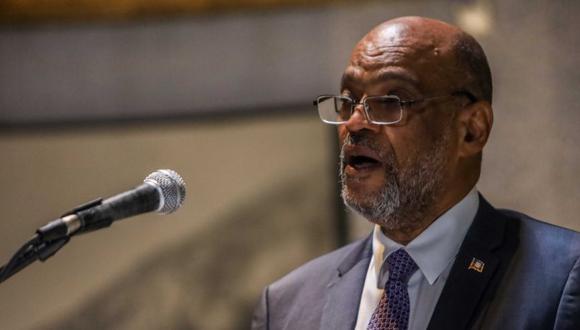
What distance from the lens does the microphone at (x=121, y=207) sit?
145cm

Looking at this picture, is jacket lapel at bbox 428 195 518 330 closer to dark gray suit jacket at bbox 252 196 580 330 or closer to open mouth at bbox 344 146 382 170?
dark gray suit jacket at bbox 252 196 580 330

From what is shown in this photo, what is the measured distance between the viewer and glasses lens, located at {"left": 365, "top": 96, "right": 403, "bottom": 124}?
1915mm

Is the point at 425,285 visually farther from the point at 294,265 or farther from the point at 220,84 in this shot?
the point at 220,84

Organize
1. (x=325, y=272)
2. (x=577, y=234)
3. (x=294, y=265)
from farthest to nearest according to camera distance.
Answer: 1. (x=294, y=265)
2. (x=325, y=272)
3. (x=577, y=234)

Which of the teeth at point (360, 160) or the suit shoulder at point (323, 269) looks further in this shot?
the suit shoulder at point (323, 269)

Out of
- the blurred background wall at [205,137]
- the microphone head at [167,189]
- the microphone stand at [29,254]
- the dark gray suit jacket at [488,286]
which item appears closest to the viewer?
the microphone stand at [29,254]

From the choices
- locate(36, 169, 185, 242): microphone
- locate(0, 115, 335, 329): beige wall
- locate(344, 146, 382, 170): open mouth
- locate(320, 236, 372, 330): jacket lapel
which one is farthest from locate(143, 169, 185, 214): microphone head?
locate(0, 115, 335, 329): beige wall

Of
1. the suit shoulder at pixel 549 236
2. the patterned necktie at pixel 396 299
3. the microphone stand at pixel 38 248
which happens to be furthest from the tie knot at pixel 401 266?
the microphone stand at pixel 38 248

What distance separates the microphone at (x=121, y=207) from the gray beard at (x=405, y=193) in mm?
444

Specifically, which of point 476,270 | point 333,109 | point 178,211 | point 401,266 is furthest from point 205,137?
point 476,270

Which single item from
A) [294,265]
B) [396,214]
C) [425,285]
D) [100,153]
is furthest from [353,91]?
[100,153]

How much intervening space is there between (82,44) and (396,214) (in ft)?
6.17

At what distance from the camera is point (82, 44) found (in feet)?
11.4

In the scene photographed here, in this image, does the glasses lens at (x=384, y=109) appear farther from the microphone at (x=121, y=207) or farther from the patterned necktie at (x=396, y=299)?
the microphone at (x=121, y=207)
